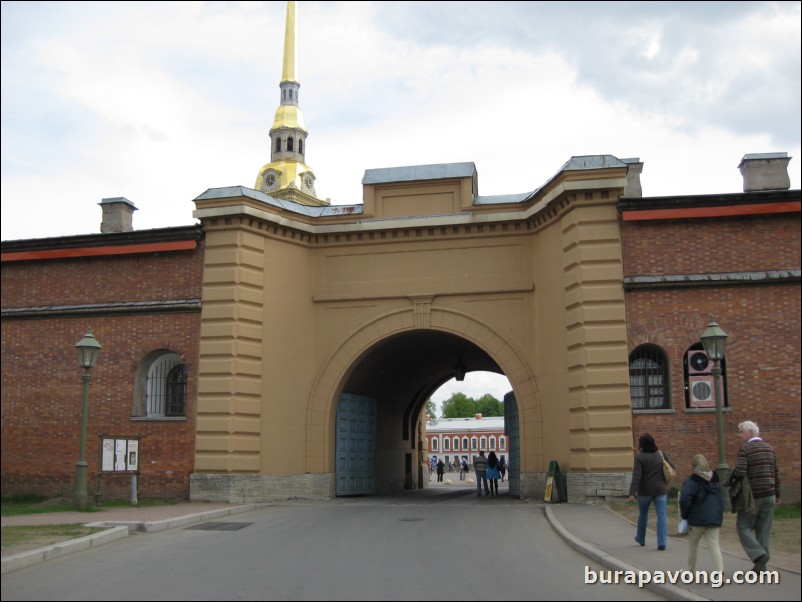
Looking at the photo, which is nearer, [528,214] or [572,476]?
[572,476]

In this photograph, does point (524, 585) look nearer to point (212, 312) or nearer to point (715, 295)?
point (715, 295)

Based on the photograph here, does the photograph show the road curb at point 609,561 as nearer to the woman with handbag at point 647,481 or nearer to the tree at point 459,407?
the woman with handbag at point 647,481

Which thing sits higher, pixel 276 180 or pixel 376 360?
pixel 276 180

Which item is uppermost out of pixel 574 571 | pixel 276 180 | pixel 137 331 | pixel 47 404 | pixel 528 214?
pixel 276 180

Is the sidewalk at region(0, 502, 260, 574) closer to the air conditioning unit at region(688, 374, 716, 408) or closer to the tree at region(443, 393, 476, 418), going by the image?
the air conditioning unit at region(688, 374, 716, 408)

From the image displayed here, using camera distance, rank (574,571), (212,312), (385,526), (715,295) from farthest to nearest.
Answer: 1. (212,312)
2. (715,295)
3. (385,526)
4. (574,571)

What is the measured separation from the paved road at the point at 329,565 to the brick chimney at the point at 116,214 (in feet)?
36.1

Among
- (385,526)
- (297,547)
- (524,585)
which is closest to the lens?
(524,585)

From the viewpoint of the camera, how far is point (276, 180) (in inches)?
3410

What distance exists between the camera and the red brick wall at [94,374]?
1964 cm

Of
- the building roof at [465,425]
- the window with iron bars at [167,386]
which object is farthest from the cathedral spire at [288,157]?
the window with iron bars at [167,386]

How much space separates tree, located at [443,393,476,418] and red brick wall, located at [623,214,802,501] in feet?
360

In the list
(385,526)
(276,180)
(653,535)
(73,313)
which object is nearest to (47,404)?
(73,313)

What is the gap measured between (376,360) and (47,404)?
27.3 ft
